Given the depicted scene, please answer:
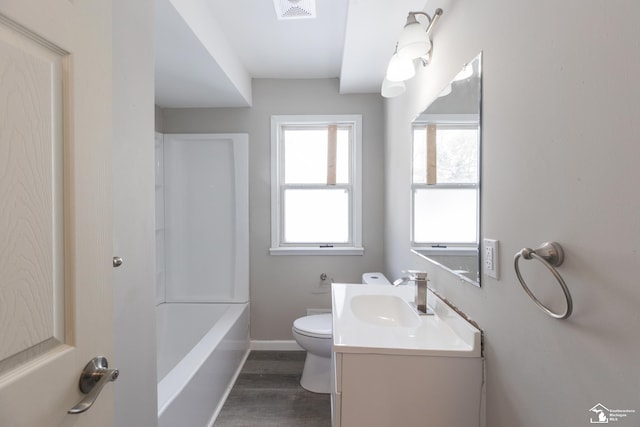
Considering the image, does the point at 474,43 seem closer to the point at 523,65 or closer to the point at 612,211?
the point at 523,65

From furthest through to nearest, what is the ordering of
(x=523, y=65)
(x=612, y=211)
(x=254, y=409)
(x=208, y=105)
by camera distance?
1. (x=208, y=105)
2. (x=254, y=409)
3. (x=523, y=65)
4. (x=612, y=211)

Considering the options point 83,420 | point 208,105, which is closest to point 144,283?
point 83,420

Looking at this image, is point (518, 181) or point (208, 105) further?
Result: point (208, 105)

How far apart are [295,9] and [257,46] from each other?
0.56 metres

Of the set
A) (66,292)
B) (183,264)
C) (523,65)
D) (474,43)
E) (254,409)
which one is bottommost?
(254,409)

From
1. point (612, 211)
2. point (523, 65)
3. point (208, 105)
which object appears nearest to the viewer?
point (612, 211)

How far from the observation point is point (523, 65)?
0.78 metres

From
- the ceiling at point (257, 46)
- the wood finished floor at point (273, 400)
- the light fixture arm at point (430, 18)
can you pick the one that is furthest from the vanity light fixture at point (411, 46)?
the wood finished floor at point (273, 400)

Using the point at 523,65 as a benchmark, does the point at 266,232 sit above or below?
below

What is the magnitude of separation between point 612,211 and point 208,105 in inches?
107

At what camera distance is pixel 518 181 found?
2.65 feet

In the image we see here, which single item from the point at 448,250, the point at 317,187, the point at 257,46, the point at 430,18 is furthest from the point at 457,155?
the point at 257,46
